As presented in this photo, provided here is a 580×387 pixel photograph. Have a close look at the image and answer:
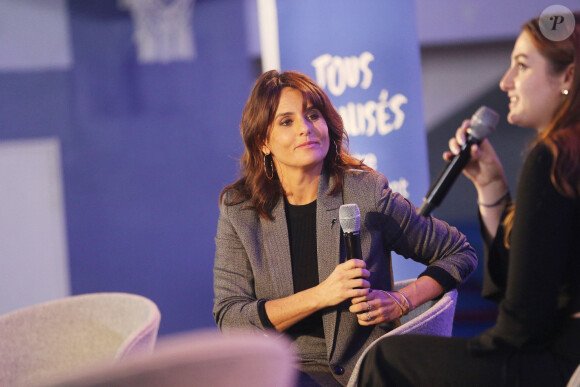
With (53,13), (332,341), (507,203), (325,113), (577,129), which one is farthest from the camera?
(53,13)

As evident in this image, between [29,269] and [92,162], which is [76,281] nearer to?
[29,269]

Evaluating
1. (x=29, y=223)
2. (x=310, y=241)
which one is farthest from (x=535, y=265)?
(x=29, y=223)

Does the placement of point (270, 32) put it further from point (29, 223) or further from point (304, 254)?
point (29, 223)

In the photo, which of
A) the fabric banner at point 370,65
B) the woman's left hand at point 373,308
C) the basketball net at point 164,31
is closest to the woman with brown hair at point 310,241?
the woman's left hand at point 373,308

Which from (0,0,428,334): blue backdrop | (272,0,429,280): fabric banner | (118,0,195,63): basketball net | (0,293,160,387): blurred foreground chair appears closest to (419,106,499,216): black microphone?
(0,293,160,387): blurred foreground chair

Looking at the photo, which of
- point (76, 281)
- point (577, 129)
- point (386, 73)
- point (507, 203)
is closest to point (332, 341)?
point (507, 203)

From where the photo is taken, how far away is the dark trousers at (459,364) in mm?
1310

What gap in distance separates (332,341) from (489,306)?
11.8 ft

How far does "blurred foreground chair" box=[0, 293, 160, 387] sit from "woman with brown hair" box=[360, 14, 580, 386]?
3.76 feet

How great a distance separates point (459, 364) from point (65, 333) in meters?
1.55

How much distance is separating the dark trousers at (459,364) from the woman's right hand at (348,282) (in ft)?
0.90

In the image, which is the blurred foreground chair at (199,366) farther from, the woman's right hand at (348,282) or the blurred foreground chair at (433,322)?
the woman's right hand at (348,282)

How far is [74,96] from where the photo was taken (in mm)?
4562

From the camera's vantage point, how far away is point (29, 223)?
4633 millimetres
